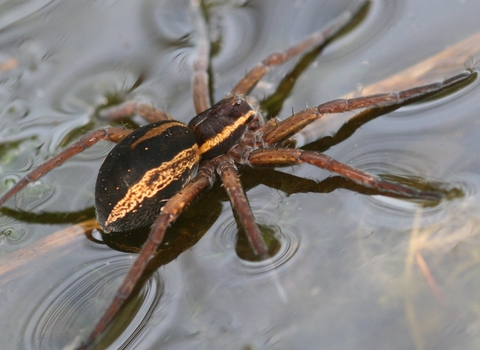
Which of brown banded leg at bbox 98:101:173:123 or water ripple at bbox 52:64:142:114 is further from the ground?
water ripple at bbox 52:64:142:114

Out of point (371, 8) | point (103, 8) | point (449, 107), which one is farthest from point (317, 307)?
point (103, 8)

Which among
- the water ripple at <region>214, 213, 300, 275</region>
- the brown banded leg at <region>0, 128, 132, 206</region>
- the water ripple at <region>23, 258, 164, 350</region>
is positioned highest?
the brown banded leg at <region>0, 128, 132, 206</region>

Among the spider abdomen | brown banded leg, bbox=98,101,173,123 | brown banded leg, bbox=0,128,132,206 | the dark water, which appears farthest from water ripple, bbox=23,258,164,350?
brown banded leg, bbox=98,101,173,123

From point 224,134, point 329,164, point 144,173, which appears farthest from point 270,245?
point 224,134

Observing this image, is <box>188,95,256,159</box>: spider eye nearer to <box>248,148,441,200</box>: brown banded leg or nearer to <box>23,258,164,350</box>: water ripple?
<box>248,148,441,200</box>: brown banded leg

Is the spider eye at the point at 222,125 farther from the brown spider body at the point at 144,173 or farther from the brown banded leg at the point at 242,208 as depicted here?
the brown banded leg at the point at 242,208

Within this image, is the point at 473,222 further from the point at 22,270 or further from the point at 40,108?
the point at 40,108

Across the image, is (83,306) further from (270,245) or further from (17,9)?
(17,9)
